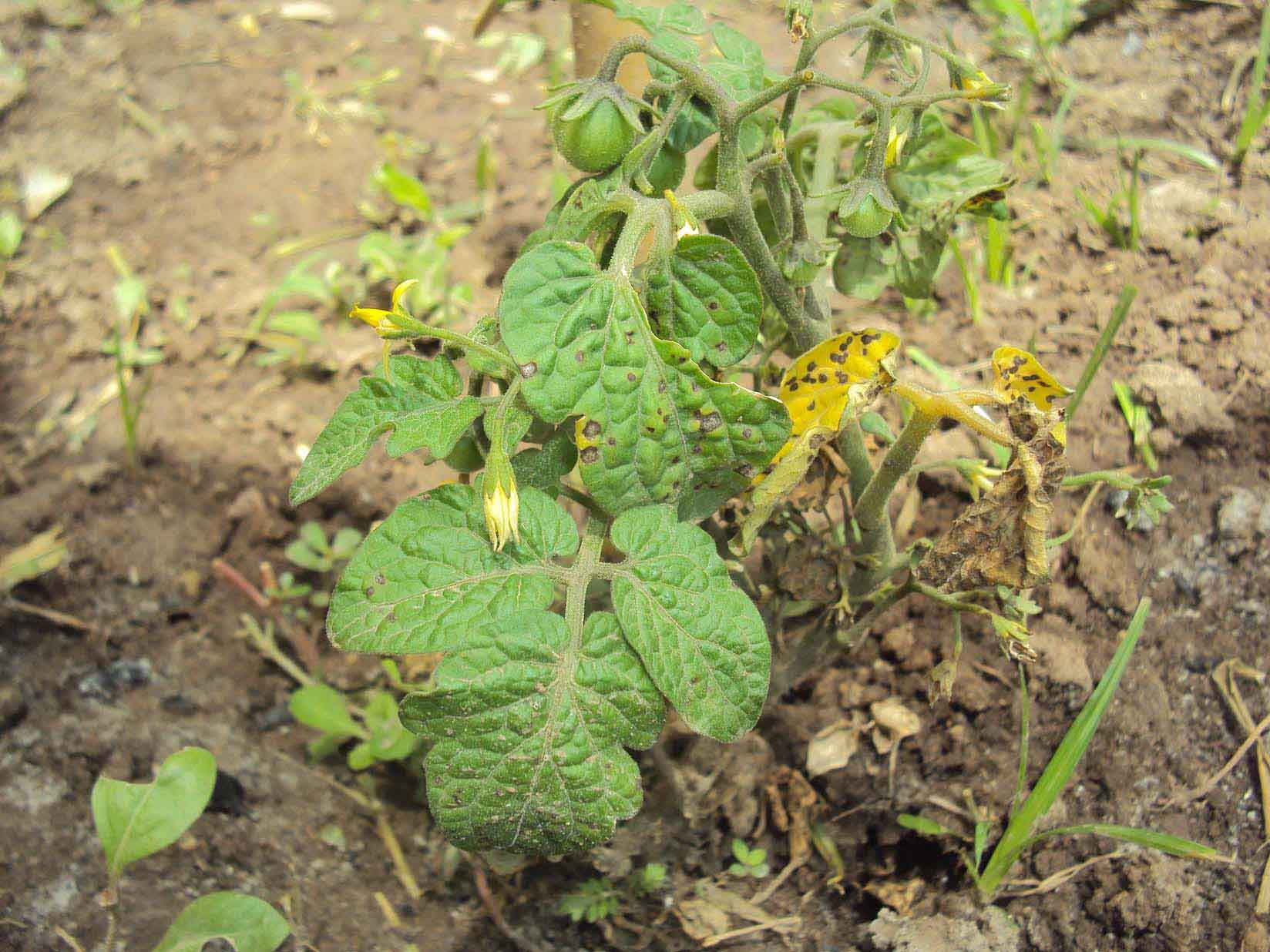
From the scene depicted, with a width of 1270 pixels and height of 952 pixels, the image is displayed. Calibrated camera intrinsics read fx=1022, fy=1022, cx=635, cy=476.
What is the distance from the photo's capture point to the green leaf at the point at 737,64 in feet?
4.70

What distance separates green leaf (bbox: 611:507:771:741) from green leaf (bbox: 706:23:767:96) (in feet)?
2.07

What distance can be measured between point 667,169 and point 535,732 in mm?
778

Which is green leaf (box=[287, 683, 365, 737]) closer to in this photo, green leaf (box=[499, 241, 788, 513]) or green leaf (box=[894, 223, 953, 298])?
green leaf (box=[499, 241, 788, 513])

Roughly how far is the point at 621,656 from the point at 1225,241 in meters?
1.79

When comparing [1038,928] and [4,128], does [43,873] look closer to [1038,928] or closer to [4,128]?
[1038,928]

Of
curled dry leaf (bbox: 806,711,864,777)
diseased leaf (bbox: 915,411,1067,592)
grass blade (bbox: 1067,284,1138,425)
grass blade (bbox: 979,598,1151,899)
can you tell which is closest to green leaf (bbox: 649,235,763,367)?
diseased leaf (bbox: 915,411,1067,592)

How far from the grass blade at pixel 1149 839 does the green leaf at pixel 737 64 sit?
3.76 feet

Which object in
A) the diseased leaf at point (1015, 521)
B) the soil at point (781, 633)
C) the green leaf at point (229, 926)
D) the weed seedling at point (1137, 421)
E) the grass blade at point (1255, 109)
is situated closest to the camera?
the diseased leaf at point (1015, 521)

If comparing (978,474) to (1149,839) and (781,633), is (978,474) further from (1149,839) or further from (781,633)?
(1149,839)

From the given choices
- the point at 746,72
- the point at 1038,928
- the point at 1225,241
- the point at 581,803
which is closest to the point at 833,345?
the point at 746,72

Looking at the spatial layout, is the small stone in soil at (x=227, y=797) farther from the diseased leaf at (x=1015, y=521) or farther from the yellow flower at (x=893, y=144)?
the yellow flower at (x=893, y=144)

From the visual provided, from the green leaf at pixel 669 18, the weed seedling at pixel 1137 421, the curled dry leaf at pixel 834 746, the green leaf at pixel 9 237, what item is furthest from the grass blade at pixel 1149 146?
the green leaf at pixel 9 237

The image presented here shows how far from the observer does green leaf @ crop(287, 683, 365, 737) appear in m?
1.83

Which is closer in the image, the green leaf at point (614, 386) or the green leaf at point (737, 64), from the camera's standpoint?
the green leaf at point (614, 386)
